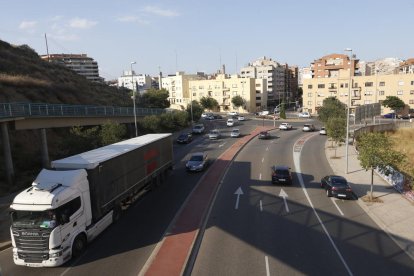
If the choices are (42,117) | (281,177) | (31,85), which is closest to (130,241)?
(281,177)

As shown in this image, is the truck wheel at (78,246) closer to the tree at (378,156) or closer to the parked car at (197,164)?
the parked car at (197,164)

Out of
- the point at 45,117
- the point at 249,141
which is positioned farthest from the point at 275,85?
the point at 45,117

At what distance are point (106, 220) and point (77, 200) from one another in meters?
2.88

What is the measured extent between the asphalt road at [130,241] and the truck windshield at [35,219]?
194 cm

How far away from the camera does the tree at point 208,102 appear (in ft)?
381

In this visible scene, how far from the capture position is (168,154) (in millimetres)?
28484

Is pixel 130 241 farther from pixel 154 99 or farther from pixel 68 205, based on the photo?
pixel 154 99

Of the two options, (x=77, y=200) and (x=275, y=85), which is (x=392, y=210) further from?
(x=275, y=85)

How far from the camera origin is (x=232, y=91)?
123062 millimetres

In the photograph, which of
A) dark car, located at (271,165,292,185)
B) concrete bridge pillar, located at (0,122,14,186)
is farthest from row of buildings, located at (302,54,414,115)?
concrete bridge pillar, located at (0,122,14,186)

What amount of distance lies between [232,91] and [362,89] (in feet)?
142

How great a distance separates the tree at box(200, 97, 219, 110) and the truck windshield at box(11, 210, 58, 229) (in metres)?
103

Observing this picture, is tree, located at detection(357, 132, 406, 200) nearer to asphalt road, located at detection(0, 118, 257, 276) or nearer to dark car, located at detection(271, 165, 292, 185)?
dark car, located at detection(271, 165, 292, 185)

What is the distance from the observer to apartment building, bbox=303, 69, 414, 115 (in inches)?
3647
